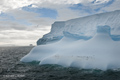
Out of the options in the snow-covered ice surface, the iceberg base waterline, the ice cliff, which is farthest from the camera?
the ice cliff

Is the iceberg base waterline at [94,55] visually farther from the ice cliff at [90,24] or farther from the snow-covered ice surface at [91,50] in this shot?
the ice cliff at [90,24]

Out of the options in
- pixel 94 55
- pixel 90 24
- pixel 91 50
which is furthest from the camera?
pixel 90 24

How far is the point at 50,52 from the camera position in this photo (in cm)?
2059

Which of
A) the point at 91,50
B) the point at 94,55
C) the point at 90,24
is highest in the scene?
the point at 90,24

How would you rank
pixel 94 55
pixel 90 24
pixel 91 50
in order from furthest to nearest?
pixel 90 24 → pixel 91 50 → pixel 94 55

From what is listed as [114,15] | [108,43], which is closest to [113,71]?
[108,43]

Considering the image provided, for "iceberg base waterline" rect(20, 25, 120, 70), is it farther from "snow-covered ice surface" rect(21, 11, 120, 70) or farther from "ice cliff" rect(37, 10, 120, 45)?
"ice cliff" rect(37, 10, 120, 45)

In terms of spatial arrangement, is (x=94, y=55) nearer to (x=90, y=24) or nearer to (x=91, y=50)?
(x=91, y=50)

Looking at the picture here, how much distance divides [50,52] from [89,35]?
703 cm

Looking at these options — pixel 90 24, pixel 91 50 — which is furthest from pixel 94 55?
pixel 90 24

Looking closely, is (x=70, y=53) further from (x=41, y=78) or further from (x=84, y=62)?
(x=41, y=78)

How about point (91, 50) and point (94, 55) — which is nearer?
point (94, 55)

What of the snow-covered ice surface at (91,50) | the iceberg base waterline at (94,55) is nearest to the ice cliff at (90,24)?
the snow-covered ice surface at (91,50)

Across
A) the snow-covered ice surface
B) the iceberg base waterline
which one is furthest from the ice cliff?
the iceberg base waterline
